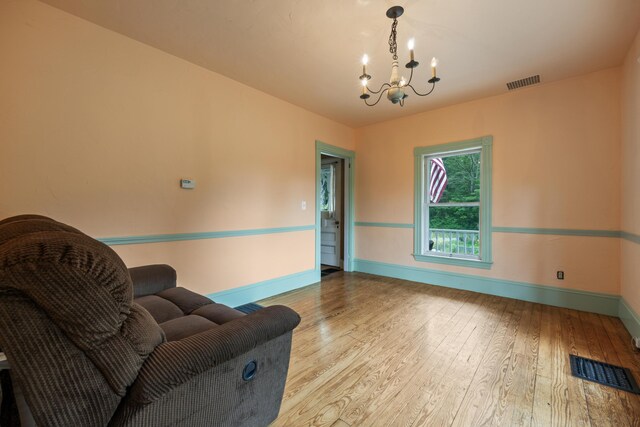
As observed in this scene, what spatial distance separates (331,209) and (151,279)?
3.81 metres

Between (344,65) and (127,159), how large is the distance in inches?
89.3

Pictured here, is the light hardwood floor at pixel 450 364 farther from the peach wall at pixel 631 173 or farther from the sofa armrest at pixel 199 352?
the sofa armrest at pixel 199 352

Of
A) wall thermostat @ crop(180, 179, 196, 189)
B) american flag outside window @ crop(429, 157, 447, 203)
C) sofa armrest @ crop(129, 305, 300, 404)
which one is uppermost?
american flag outside window @ crop(429, 157, 447, 203)

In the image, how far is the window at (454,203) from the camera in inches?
145

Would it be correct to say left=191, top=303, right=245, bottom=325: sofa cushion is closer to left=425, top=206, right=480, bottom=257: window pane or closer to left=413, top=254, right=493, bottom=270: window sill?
left=413, top=254, right=493, bottom=270: window sill

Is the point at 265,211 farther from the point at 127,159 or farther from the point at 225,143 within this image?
the point at 127,159

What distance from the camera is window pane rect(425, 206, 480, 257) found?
12.8ft

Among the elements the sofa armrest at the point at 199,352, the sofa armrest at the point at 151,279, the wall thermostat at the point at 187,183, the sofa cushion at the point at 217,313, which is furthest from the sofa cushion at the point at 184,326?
the wall thermostat at the point at 187,183

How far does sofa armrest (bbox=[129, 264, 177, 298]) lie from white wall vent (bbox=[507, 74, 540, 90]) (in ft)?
13.7

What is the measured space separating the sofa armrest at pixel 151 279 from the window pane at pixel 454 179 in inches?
144

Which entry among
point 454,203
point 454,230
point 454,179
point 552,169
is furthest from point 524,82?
point 454,230

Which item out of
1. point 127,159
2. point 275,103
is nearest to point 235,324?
point 127,159

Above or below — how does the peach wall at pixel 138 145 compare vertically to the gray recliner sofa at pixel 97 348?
above

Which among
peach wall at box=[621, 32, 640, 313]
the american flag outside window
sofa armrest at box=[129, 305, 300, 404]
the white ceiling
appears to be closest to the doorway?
the american flag outside window
